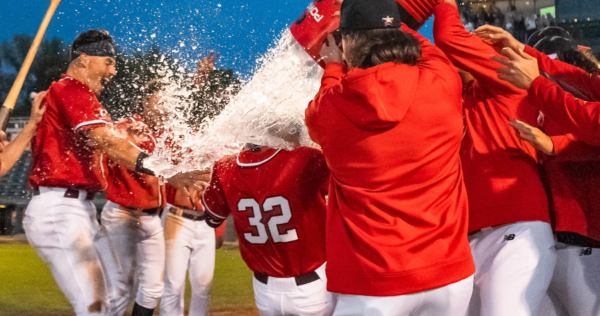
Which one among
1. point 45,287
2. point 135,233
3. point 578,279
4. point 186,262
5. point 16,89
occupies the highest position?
point 16,89

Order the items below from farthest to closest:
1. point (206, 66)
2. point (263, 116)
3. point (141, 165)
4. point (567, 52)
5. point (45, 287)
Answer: point (45, 287) < point (206, 66) < point (141, 165) < point (263, 116) < point (567, 52)

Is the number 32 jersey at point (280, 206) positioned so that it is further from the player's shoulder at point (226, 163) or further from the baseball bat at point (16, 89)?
the baseball bat at point (16, 89)

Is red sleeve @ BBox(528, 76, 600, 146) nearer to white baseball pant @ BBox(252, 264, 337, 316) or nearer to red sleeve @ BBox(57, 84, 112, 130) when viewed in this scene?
white baseball pant @ BBox(252, 264, 337, 316)

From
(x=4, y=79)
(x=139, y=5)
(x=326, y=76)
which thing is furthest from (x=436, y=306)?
(x=4, y=79)

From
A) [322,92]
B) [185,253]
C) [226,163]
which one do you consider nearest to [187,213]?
[185,253]

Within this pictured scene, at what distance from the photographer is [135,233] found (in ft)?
8.85

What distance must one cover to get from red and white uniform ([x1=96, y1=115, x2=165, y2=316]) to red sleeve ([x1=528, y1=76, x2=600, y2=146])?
194cm

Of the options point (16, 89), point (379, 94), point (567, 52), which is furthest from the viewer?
point (16, 89)

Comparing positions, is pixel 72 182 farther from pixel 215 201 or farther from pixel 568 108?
pixel 568 108

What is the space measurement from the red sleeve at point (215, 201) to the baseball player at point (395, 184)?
0.67 m

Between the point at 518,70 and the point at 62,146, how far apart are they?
1868 mm

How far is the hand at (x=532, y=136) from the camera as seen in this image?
1313mm

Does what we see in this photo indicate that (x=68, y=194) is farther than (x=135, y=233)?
No

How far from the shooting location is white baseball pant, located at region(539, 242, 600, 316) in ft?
4.70
